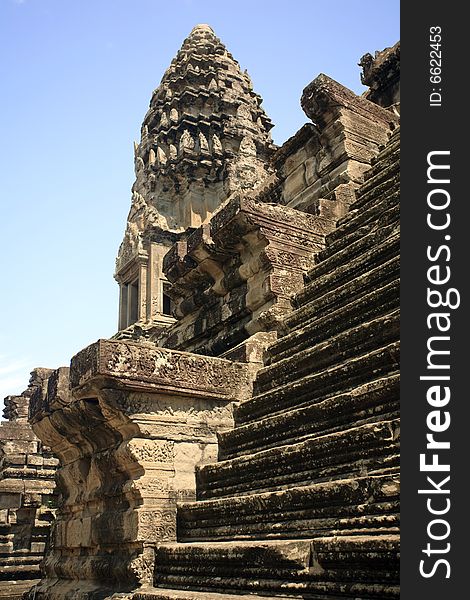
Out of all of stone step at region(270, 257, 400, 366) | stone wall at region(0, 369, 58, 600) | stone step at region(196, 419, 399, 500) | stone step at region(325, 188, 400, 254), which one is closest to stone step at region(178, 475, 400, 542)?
stone step at region(196, 419, 399, 500)

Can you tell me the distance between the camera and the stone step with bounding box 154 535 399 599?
3293 mm

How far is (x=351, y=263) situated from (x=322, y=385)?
155 cm

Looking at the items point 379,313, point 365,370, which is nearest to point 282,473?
point 365,370

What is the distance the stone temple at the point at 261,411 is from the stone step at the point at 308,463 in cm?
1

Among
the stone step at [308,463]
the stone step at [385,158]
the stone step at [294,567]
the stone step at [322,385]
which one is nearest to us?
the stone step at [294,567]

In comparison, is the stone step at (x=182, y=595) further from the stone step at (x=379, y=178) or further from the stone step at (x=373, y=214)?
the stone step at (x=379, y=178)

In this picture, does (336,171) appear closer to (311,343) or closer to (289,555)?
(311,343)

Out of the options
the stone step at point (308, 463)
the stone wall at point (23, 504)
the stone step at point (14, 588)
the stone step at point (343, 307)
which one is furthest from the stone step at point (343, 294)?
the stone step at point (14, 588)

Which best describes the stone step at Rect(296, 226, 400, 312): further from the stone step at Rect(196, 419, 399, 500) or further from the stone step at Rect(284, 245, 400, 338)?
the stone step at Rect(196, 419, 399, 500)

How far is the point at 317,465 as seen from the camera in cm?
449

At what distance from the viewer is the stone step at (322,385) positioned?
4562 millimetres

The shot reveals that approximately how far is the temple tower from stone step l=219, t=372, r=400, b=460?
88.8 ft

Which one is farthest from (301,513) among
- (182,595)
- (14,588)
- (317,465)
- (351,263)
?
(14,588)

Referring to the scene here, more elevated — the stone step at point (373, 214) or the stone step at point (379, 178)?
the stone step at point (379, 178)
